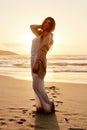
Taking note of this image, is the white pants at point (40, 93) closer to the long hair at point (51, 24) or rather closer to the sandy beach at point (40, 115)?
the sandy beach at point (40, 115)

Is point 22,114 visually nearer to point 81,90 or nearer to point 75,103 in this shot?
point 75,103

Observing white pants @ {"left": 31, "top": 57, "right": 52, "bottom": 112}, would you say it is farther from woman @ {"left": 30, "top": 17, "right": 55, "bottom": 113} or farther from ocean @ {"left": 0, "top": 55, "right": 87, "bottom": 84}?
ocean @ {"left": 0, "top": 55, "right": 87, "bottom": 84}

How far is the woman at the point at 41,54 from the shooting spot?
6.62 meters

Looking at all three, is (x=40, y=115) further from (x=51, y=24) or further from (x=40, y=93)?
(x=51, y=24)

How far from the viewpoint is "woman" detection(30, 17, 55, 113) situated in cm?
662

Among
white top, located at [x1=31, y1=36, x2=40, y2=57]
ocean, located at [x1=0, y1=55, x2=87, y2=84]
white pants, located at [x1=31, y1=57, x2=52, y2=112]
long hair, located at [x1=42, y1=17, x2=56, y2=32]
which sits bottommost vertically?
ocean, located at [x1=0, y1=55, x2=87, y2=84]

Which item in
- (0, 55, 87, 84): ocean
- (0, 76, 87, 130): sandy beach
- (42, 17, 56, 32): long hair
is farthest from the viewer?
(0, 55, 87, 84): ocean

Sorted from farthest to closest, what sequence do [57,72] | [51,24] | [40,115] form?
[57,72], [40,115], [51,24]

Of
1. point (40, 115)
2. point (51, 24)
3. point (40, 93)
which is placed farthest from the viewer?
point (40, 93)

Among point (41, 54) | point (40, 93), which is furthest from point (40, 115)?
point (41, 54)

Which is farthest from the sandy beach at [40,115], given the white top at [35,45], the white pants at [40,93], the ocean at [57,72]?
the ocean at [57,72]

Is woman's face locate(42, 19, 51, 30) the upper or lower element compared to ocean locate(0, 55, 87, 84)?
upper

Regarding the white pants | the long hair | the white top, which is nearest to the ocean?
the white pants

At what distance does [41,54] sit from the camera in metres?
6.63
